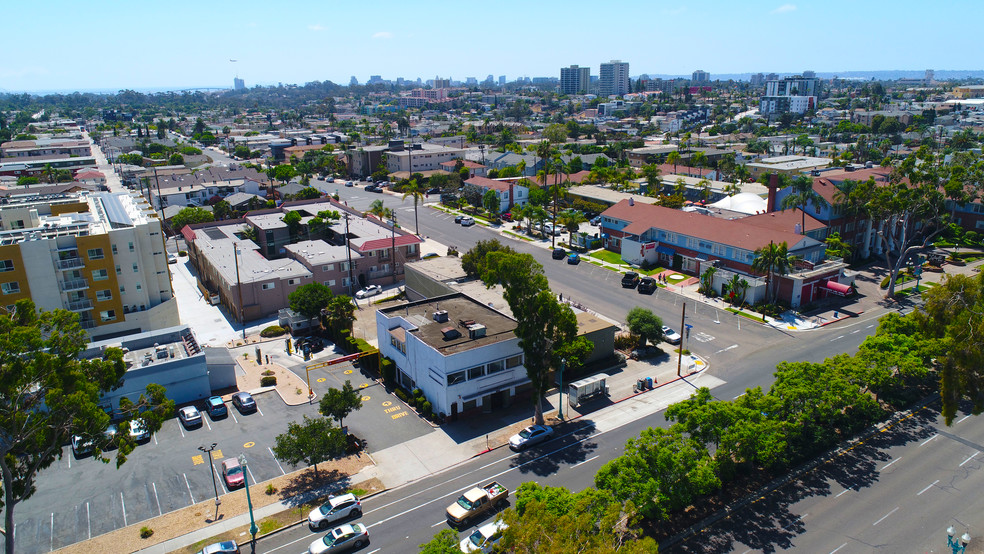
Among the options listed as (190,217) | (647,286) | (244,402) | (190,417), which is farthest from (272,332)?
(190,217)

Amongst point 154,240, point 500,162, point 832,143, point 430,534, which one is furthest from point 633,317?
point 832,143

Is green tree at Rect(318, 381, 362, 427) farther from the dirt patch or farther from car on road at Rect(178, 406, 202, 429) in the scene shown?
car on road at Rect(178, 406, 202, 429)

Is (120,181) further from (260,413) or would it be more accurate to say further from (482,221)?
(260,413)

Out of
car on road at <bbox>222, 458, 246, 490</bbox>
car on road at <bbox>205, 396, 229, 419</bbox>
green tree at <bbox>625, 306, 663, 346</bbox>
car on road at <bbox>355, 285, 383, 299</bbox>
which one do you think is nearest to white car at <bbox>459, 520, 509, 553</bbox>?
car on road at <bbox>222, 458, 246, 490</bbox>

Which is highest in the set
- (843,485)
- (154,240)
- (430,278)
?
(154,240)

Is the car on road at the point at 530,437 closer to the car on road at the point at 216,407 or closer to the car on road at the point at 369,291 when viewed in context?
the car on road at the point at 216,407

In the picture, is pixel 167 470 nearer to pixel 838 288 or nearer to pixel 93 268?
pixel 93 268

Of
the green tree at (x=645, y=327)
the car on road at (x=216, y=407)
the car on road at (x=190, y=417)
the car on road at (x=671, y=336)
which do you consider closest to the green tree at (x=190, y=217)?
the car on road at (x=216, y=407)
